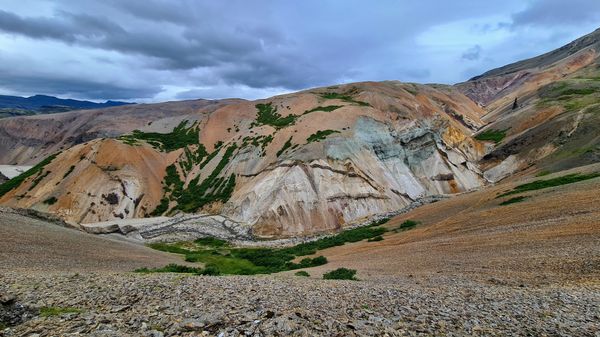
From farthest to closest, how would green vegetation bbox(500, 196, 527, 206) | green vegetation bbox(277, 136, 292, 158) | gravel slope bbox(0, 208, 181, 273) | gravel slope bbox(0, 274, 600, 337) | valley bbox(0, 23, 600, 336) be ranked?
green vegetation bbox(277, 136, 292, 158), green vegetation bbox(500, 196, 527, 206), gravel slope bbox(0, 208, 181, 273), valley bbox(0, 23, 600, 336), gravel slope bbox(0, 274, 600, 337)

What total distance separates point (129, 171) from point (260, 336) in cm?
6982

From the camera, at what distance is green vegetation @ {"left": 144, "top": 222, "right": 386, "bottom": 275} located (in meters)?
34.5

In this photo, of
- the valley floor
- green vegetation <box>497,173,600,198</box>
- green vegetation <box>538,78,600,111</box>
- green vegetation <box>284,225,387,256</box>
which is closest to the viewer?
the valley floor

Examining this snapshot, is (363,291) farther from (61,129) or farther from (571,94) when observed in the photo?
(61,129)

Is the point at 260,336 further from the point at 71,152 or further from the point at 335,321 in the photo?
the point at 71,152

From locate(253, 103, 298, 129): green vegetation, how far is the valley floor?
55.8 meters

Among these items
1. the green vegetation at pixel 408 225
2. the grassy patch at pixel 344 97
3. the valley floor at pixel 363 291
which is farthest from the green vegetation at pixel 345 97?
the valley floor at pixel 363 291

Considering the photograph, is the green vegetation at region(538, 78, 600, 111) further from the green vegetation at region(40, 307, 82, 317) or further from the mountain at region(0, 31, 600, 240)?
the green vegetation at region(40, 307, 82, 317)

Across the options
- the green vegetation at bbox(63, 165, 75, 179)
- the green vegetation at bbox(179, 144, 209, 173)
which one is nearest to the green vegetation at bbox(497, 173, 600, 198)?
the green vegetation at bbox(179, 144, 209, 173)

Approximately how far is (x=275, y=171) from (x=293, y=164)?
3155 mm

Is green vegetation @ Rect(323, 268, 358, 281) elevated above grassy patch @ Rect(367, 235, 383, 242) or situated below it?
above

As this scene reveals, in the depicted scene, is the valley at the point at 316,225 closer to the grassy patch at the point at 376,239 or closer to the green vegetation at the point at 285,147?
the grassy patch at the point at 376,239

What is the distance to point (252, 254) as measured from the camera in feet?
146

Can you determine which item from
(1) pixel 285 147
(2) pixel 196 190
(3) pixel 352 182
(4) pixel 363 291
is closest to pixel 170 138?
(2) pixel 196 190
